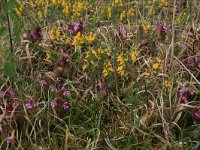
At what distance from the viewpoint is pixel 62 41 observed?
3324 millimetres

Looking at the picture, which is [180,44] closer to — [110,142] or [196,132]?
[196,132]

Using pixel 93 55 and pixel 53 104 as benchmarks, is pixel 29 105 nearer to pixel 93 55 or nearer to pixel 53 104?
pixel 53 104

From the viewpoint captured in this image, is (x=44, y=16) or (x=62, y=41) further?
(x=44, y=16)

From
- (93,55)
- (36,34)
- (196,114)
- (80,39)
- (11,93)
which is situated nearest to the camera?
(196,114)

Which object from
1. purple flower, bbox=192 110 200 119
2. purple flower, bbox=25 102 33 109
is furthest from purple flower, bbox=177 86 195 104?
purple flower, bbox=25 102 33 109

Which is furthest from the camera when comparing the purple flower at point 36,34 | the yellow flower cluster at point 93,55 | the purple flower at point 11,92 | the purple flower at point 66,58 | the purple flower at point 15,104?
the purple flower at point 36,34

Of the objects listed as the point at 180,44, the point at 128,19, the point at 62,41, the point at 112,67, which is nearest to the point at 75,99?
the point at 112,67

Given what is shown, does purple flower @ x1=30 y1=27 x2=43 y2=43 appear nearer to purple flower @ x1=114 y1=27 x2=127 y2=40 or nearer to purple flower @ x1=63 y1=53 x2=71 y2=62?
purple flower @ x1=63 y1=53 x2=71 y2=62

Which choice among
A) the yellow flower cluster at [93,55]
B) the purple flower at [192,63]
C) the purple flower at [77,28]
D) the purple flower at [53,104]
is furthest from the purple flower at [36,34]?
the purple flower at [192,63]

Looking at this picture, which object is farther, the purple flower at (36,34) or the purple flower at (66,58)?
the purple flower at (36,34)

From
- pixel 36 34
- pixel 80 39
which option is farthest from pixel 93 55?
pixel 36 34

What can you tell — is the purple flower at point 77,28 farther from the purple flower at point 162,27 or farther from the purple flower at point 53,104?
the purple flower at point 53,104

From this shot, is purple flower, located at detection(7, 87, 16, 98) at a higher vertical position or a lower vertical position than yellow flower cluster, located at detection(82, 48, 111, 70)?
lower

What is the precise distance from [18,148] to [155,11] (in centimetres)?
203
